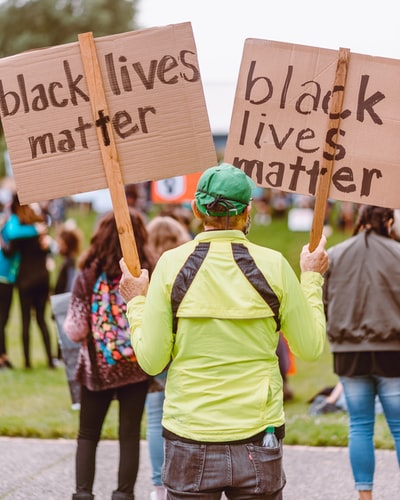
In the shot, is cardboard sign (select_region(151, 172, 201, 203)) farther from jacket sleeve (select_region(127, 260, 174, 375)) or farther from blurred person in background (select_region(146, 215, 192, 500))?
jacket sleeve (select_region(127, 260, 174, 375))

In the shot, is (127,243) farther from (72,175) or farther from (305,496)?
(305,496)

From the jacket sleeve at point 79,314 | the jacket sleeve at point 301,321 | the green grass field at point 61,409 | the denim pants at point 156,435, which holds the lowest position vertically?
the green grass field at point 61,409

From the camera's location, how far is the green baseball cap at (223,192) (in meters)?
3.12

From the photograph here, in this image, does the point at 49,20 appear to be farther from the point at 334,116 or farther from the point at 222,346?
the point at 222,346

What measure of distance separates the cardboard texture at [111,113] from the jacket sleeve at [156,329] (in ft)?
2.67

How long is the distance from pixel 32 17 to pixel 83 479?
146 ft

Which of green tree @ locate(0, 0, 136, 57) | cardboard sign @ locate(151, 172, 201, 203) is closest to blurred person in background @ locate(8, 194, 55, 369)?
cardboard sign @ locate(151, 172, 201, 203)

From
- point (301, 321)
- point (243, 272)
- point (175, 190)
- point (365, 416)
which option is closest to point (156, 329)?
point (243, 272)

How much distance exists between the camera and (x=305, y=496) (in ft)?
18.4

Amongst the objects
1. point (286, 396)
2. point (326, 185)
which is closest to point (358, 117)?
point (326, 185)

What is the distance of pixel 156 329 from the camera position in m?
3.07

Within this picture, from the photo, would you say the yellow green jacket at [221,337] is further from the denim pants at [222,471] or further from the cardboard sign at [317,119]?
the cardboard sign at [317,119]

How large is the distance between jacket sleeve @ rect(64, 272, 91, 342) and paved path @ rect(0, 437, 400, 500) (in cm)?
135

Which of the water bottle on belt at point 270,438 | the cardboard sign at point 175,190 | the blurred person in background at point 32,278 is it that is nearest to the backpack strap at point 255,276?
the water bottle on belt at point 270,438
